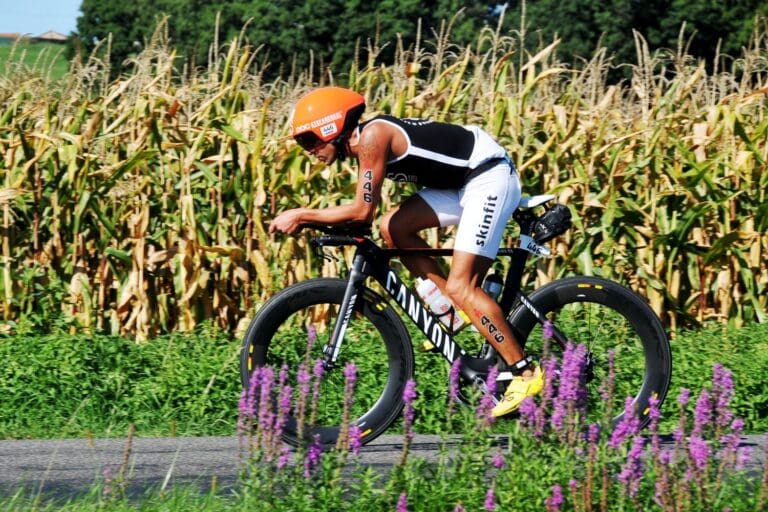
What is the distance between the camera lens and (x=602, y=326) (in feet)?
21.1

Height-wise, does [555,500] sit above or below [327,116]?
below

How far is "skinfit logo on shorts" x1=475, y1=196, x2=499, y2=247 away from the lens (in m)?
5.82

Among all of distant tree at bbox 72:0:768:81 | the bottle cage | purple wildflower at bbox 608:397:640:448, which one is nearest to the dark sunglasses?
the bottle cage

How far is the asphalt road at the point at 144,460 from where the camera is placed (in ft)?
17.5

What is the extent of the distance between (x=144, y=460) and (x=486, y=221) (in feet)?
6.94

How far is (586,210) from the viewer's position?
8484mm

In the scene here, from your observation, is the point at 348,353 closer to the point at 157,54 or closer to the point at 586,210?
the point at 586,210

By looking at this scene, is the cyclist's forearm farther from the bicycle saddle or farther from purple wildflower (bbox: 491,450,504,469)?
purple wildflower (bbox: 491,450,504,469)

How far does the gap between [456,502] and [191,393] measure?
302 cm

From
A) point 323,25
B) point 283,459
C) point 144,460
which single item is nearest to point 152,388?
point 144,460

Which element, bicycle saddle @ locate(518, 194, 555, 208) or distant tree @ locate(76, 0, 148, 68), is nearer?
bicycle saddle @ locate(518, 194, 555, 208)

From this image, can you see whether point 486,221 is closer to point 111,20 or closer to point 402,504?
point 402,504

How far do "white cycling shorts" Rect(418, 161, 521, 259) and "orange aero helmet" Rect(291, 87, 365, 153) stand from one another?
28.6 inches

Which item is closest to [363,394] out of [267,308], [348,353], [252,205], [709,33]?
[348,353]
